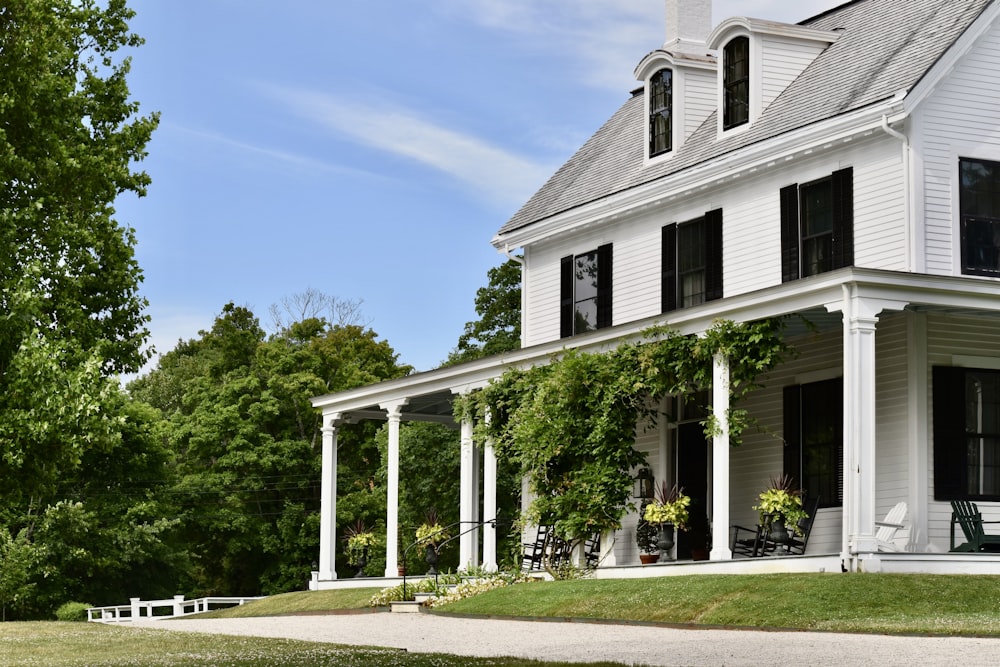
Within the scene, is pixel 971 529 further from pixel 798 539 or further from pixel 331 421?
pixel 331 421

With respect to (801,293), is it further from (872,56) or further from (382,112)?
(382,112)

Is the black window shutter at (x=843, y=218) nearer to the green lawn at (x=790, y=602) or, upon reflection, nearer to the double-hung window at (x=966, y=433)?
the double-hung window at (x=966, y=433)

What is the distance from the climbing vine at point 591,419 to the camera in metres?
21.5

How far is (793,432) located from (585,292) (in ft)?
19.9

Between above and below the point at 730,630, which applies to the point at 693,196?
above

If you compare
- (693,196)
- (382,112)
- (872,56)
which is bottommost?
(693,196)

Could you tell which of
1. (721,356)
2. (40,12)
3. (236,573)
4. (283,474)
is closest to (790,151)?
(721,356)

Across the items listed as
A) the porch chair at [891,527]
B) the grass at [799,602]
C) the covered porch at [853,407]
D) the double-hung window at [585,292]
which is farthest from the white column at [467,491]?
the porch chair at [891,527]

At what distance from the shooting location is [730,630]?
608 inches

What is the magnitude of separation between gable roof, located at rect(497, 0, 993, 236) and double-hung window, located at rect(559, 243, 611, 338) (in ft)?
3.44

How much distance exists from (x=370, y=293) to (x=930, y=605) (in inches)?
1993

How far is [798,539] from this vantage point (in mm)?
21391

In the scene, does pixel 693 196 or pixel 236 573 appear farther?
pixel 236 573

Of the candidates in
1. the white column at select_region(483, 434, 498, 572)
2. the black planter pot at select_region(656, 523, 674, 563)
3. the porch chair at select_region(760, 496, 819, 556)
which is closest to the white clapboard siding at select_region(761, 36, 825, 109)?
the porch chair at select_region(760, 496, 819, 556)
